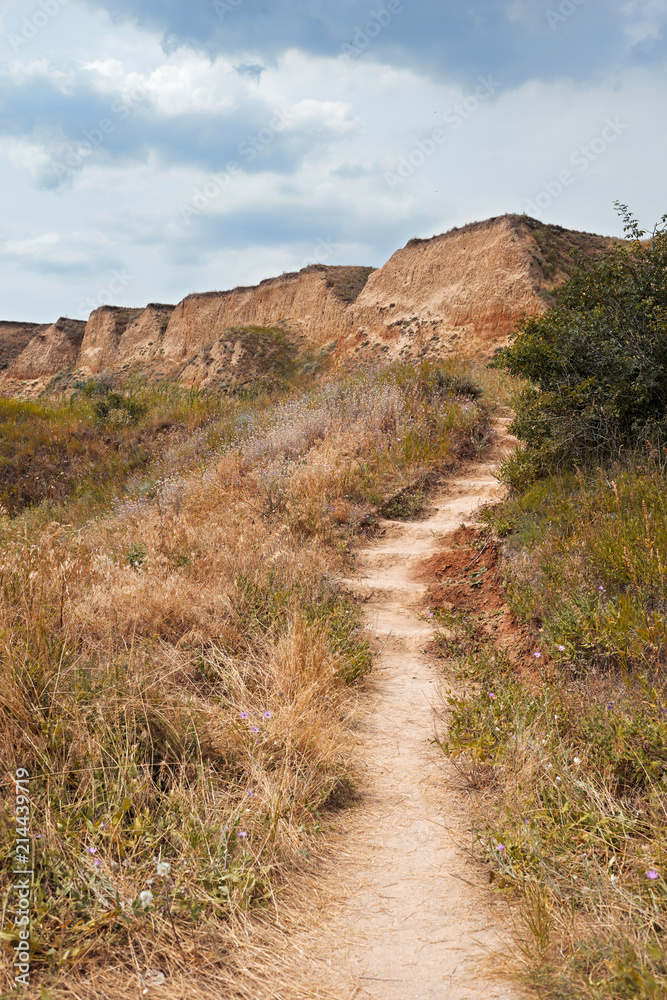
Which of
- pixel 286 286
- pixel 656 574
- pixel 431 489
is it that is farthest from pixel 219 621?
pixel 286 286

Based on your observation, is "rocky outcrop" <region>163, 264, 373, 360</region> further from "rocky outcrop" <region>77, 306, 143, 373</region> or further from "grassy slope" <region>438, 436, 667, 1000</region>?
"grassy slope" <region>438, 436, 667, 1000</region>

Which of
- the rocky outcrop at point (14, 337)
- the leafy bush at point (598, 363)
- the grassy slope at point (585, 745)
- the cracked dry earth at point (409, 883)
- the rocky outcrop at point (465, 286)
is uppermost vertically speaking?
the rocky outcrop at point (14, 337)

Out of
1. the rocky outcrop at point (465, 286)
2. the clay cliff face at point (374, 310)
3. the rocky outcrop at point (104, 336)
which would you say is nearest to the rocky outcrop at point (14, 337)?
the rocky outcrop at point (104, 336)

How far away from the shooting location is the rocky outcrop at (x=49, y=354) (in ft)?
136

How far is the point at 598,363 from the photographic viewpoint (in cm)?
611

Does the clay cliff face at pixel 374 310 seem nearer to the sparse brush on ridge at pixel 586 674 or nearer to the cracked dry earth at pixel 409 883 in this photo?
the sparse brush on ridge at pixel 586 674

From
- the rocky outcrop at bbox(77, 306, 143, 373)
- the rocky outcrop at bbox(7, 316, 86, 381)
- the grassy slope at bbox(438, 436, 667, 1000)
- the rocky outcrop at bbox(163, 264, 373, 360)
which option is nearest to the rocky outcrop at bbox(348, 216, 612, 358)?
the rocky outcrop at bbox(163, 264, 373, 360)

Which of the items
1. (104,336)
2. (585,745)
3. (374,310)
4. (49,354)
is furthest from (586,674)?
(49,354)

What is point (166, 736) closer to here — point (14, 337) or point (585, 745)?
point (585, 745)

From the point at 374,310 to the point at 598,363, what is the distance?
19441 millimetres

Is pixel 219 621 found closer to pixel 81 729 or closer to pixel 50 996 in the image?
pixel 81 729

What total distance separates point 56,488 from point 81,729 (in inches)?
456

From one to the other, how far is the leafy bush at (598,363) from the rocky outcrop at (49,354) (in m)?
41.5

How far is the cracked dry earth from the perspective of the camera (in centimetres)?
202
